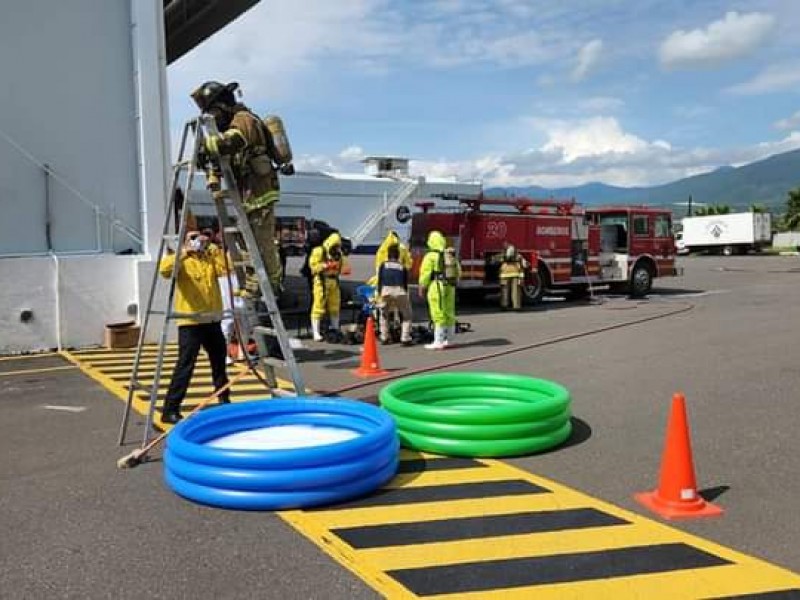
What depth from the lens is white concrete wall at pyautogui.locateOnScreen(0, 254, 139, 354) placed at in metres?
11.9

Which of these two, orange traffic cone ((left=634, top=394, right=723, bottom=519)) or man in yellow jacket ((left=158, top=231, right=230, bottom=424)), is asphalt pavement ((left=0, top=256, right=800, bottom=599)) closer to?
orange traffic cone ((left=634, top=394, right=723, bottom=519))

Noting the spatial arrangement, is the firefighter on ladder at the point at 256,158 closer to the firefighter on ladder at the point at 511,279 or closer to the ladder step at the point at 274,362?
the ladder step at the point at 274,362

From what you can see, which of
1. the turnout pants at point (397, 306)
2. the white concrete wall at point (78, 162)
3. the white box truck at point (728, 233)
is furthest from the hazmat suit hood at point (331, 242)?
the white box truck at point (728, 233)

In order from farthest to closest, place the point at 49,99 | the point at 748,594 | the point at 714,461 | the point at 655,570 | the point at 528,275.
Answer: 1. the point at 528,275
2. the point at 49,99
3. the point at 714,461
4. the point at 655,570
5. the point at 748,594

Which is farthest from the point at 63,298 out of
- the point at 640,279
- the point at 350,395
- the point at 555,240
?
the point at 640,279

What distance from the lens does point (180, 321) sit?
6918mm

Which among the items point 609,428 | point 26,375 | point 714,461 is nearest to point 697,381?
point 609,428

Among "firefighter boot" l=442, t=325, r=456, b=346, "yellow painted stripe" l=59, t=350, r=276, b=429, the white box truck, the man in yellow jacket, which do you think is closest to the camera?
the man in yellow jacket

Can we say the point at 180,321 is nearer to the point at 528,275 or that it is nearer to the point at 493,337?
the point at 493,337

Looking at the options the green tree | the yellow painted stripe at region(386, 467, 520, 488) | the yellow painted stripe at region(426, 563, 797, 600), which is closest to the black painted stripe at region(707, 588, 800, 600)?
the yellow painted stripe at region(426, 563, 797, 600)

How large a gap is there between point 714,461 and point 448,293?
6202 millimetres

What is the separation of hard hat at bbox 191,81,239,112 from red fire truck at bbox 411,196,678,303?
445 inches

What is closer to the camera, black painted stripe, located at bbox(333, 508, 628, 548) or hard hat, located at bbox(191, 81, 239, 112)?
black painted stripe, located at bbox(333, 508, 628, 548)

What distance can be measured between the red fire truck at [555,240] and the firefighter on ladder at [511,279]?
0.48 meters
